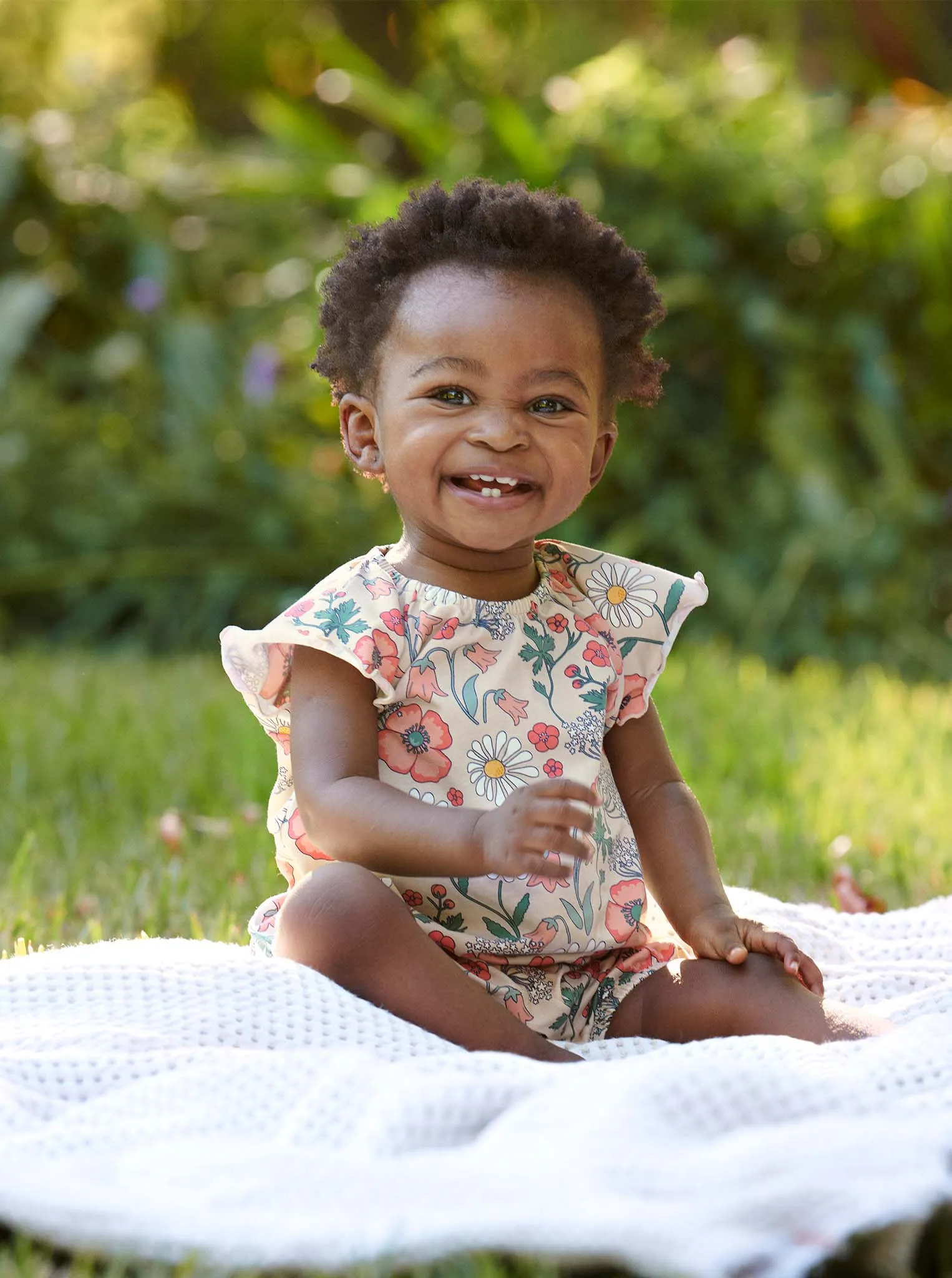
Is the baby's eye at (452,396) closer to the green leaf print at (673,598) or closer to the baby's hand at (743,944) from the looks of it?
the green leaf print at (673,598)

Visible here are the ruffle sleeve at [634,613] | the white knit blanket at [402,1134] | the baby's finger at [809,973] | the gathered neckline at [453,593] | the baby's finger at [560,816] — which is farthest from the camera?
the ruffle sleeve at [634,613]

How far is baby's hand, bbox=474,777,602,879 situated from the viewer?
1696mm

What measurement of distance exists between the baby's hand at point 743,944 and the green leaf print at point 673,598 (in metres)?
0.45

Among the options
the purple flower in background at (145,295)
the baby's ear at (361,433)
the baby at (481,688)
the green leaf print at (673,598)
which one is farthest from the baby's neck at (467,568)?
the purple flower in background at (145,295)

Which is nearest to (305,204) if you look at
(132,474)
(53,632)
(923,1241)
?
(132,474)

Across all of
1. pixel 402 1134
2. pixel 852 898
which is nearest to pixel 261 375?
pixel 852 898

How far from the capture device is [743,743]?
3816 mm

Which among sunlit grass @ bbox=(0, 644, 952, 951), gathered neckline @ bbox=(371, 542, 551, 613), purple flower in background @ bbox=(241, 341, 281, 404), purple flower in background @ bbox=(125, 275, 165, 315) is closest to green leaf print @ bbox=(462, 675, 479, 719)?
gathered neckline @ bbox=(371, 542, 551, 613)

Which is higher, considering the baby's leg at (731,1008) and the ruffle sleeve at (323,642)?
the ruffle sleeve at (323,642)

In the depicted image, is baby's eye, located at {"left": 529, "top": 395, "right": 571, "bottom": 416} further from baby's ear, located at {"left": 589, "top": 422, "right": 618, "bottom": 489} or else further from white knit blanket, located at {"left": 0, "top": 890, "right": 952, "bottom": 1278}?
white knit blanket, located at {"left": 0, "top": 890, "right": 952, "bottom": 1278}

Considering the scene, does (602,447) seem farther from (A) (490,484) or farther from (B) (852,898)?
(B) (852,898)

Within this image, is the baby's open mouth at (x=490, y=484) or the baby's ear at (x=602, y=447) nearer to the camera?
the baby's open mouth at (x=490, y=484)

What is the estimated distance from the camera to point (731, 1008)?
2074 mm

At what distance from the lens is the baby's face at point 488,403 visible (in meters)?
A: 2.09
